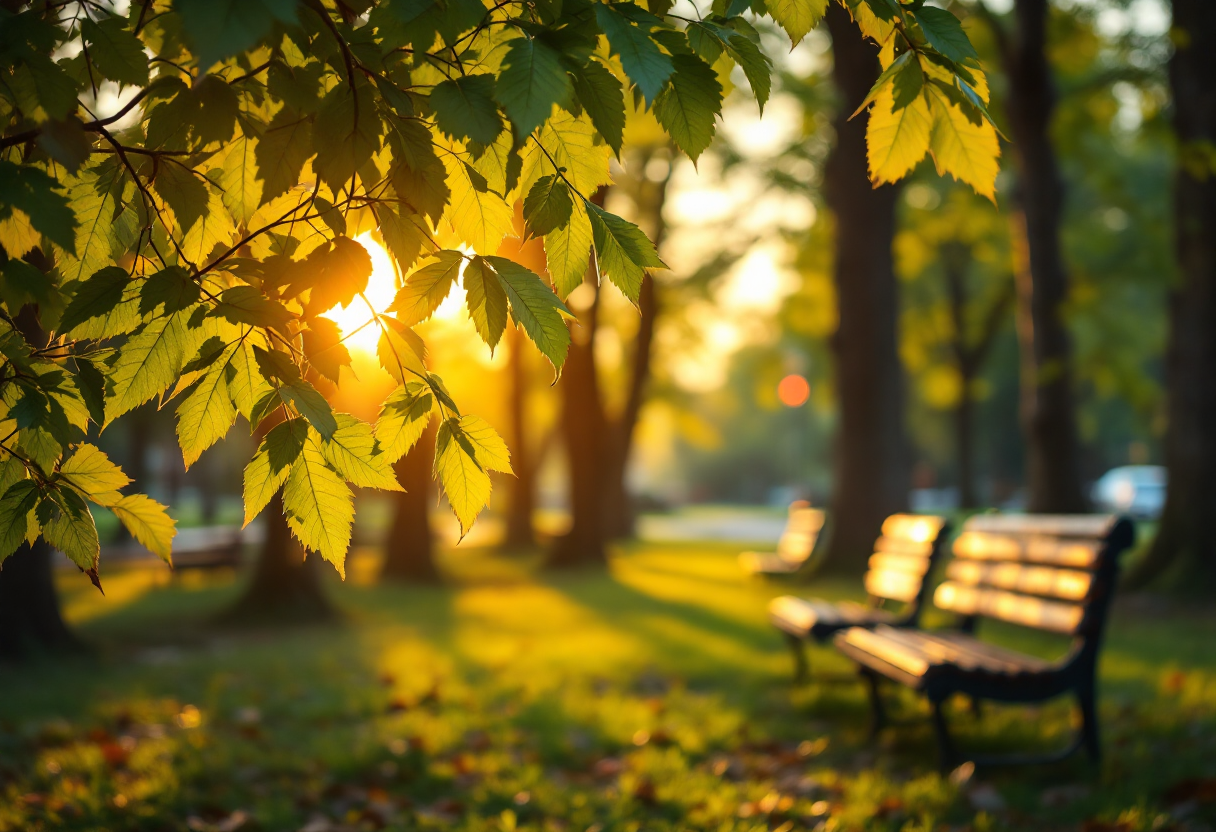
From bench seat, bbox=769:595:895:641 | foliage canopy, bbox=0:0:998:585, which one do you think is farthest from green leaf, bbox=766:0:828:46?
bench seat, bbox=769:595:895:641

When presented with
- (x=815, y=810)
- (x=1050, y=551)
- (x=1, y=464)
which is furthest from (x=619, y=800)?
(x=1, y=464)

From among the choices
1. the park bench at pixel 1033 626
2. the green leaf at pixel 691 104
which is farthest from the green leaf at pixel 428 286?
the park bench at pixel 1033 626

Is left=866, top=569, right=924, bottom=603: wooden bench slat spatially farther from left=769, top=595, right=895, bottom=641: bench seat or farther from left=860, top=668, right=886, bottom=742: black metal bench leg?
left=860, top=668, right=886, bottom=742: black metal bench leg

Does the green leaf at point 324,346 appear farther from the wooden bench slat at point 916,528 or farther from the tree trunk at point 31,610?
the tree trunk at point 31,610

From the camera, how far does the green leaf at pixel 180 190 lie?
6.34 ft

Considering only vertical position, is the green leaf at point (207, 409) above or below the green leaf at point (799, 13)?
below

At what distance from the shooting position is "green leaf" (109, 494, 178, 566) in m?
2.00

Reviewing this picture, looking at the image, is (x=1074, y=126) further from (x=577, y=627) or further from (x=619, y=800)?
(x=619, y=800)

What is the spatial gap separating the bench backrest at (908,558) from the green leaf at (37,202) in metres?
4.82

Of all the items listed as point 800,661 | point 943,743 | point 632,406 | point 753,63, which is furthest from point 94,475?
point 632,406

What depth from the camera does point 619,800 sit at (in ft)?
13.1

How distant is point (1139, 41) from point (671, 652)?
13.5 meters

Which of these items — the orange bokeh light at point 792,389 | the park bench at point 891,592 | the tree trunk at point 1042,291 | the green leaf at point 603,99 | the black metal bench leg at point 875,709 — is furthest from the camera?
the orange bokeh light at point 792,389

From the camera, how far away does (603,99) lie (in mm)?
1690
